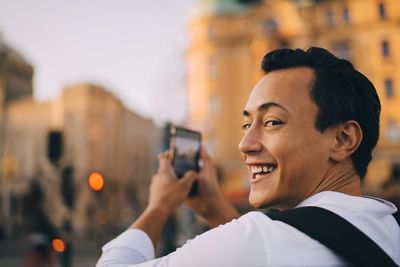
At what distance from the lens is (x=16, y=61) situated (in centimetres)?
6222

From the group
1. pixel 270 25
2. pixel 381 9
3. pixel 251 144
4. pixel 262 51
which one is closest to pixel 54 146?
pixel 251 144

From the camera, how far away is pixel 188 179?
2260mm

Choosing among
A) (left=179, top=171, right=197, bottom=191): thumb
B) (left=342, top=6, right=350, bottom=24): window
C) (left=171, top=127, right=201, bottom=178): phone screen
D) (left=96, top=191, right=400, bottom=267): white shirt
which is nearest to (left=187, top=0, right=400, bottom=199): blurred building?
(left=342, top=6, right=350, bottom=24): window

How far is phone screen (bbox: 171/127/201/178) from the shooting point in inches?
91.7

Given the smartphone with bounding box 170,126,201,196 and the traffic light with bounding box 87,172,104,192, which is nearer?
the smartphone with bounding box 170,126,201,196

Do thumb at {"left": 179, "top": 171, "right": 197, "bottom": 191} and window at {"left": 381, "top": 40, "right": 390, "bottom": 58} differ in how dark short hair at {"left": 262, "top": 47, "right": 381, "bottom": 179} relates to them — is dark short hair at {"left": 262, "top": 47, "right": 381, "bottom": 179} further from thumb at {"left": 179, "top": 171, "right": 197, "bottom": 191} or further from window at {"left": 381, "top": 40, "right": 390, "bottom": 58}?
window at {"left": 381, "top": 40, "right": 390, "bottom": 58}

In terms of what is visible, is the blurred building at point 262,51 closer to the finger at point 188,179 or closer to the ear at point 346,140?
the finger at point 188,179

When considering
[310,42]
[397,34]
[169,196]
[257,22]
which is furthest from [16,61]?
[169,196]

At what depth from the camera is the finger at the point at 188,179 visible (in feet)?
7.33

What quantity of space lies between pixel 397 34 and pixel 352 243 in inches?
1439

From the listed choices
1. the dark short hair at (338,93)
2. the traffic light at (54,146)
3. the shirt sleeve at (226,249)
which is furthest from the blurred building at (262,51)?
the shirt sleeve at (226,249)

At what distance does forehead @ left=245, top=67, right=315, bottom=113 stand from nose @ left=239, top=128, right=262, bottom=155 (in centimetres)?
9

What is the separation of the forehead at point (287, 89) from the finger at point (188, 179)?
642 mm

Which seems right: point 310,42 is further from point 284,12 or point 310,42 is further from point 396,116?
point 396,116
